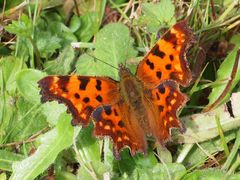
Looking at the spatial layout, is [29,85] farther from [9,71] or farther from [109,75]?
[109,75]

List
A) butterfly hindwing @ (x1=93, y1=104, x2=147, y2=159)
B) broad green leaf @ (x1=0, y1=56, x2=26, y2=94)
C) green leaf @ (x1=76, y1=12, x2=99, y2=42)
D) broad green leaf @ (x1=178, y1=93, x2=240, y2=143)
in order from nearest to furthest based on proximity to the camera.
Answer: butterfly hindwing @ (x1=93, y1=104, x2=147, y2=159) → broad green leaf @ (x1=178, y1=93, x2=240, y2=143) → broad green leaf @ (x1=0, y1=56, x2=26, y2=94) → green leaf @ (x1=76, y1=12, x2=99, y2=42)

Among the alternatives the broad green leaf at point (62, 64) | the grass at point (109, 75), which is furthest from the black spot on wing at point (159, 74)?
the broad green leaf at point (62, 64)

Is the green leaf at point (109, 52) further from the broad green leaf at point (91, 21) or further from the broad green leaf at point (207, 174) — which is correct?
the broad green leaf at point (207, 174)

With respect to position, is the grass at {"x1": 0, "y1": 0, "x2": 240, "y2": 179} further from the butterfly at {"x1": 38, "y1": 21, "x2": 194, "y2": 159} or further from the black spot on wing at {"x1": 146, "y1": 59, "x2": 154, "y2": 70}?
the black spot on wing at {"x1": 146, "y1": 59, "x2": 154, "y2": 70}

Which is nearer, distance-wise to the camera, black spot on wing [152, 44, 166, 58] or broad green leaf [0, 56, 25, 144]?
black spot on wing [152, 44, 166, 58]

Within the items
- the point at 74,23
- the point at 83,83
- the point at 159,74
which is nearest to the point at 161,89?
the point at 159,74

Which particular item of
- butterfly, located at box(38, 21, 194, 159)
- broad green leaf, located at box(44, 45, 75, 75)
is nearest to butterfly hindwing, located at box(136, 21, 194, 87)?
butterfly, located at box(38, 21, 194, 159)

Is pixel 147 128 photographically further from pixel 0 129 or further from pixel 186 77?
pixel 0 129
